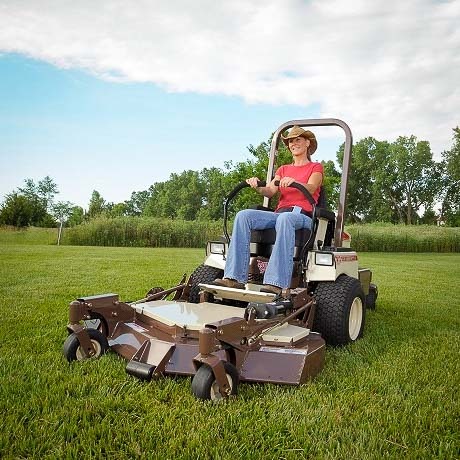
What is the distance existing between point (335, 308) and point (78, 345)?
196cm

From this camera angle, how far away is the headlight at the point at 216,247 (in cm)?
468

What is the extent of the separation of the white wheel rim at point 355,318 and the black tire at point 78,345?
2.11 meters

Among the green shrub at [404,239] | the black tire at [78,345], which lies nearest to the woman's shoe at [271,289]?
the black tire at [78,345]

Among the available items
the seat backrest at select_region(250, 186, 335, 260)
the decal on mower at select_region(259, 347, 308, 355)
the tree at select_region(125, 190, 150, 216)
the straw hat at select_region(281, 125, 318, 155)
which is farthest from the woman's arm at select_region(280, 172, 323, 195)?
the tree at select_region(125, 190, 150, 216)

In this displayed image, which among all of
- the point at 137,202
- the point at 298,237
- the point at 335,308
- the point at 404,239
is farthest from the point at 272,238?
the point at 137,202

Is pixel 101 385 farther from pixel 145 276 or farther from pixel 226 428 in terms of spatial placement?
pixel 145 276

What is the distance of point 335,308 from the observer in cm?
396

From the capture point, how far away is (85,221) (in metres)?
23.2

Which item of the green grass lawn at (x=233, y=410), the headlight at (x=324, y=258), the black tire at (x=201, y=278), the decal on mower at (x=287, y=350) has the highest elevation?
the headlight at (x=324, y=258)

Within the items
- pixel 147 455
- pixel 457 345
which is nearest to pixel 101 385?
pixel 147 455

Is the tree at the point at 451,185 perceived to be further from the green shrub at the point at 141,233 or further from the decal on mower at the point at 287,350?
the decal on mower at the point at 287,350

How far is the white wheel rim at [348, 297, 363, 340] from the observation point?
4.33m

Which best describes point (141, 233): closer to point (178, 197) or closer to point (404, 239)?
point (404, 239)

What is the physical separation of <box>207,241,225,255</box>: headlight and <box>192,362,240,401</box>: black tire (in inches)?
79.8
